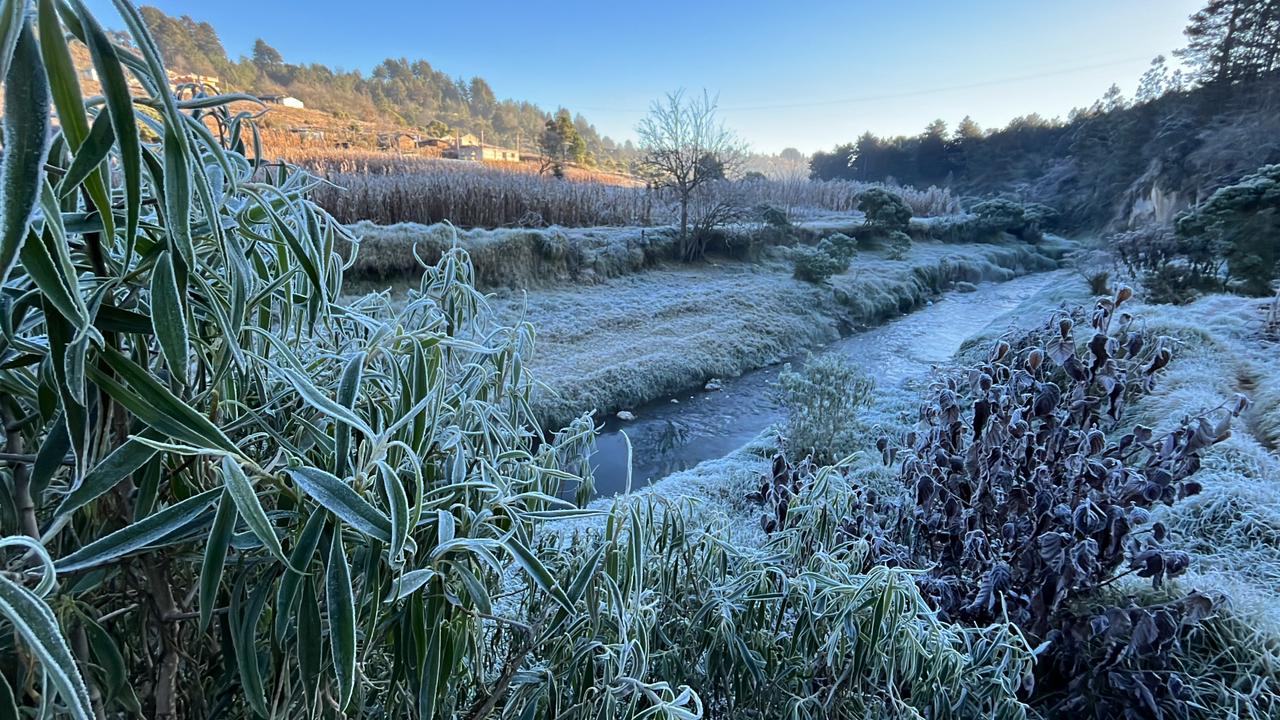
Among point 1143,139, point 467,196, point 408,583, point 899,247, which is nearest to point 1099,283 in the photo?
point 899,247

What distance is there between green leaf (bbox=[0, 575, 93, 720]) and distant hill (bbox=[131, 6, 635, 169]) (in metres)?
18.7

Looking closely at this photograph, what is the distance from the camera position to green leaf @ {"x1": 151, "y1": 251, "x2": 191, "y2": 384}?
346mm

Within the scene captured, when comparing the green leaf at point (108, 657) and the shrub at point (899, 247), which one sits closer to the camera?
the green leaf at point (108, 657)

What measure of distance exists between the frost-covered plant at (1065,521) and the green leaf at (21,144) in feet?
4.21

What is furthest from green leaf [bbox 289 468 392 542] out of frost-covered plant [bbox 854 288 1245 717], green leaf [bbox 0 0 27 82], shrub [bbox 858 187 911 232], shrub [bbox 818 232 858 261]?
shrub [bbox 858 187 911 232]

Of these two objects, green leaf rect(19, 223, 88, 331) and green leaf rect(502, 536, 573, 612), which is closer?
green leaf rect(19, 223, 88, 331)

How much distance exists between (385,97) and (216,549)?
3233cm

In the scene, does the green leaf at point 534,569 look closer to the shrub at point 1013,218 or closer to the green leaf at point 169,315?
the green leaf at point 169,315

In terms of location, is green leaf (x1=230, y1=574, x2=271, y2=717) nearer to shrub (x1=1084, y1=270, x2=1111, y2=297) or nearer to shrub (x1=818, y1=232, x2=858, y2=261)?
shrub (x1=1084, y1=270, x2=1111, y2=297)

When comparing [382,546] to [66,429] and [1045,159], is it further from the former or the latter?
[1045,159]

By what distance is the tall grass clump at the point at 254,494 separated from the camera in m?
0.31

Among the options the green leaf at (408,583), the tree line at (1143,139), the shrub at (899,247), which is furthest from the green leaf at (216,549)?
the tree line at (1143,139)

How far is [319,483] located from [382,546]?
3.2 inches

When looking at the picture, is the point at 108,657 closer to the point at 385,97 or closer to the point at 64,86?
the point at 64,86
